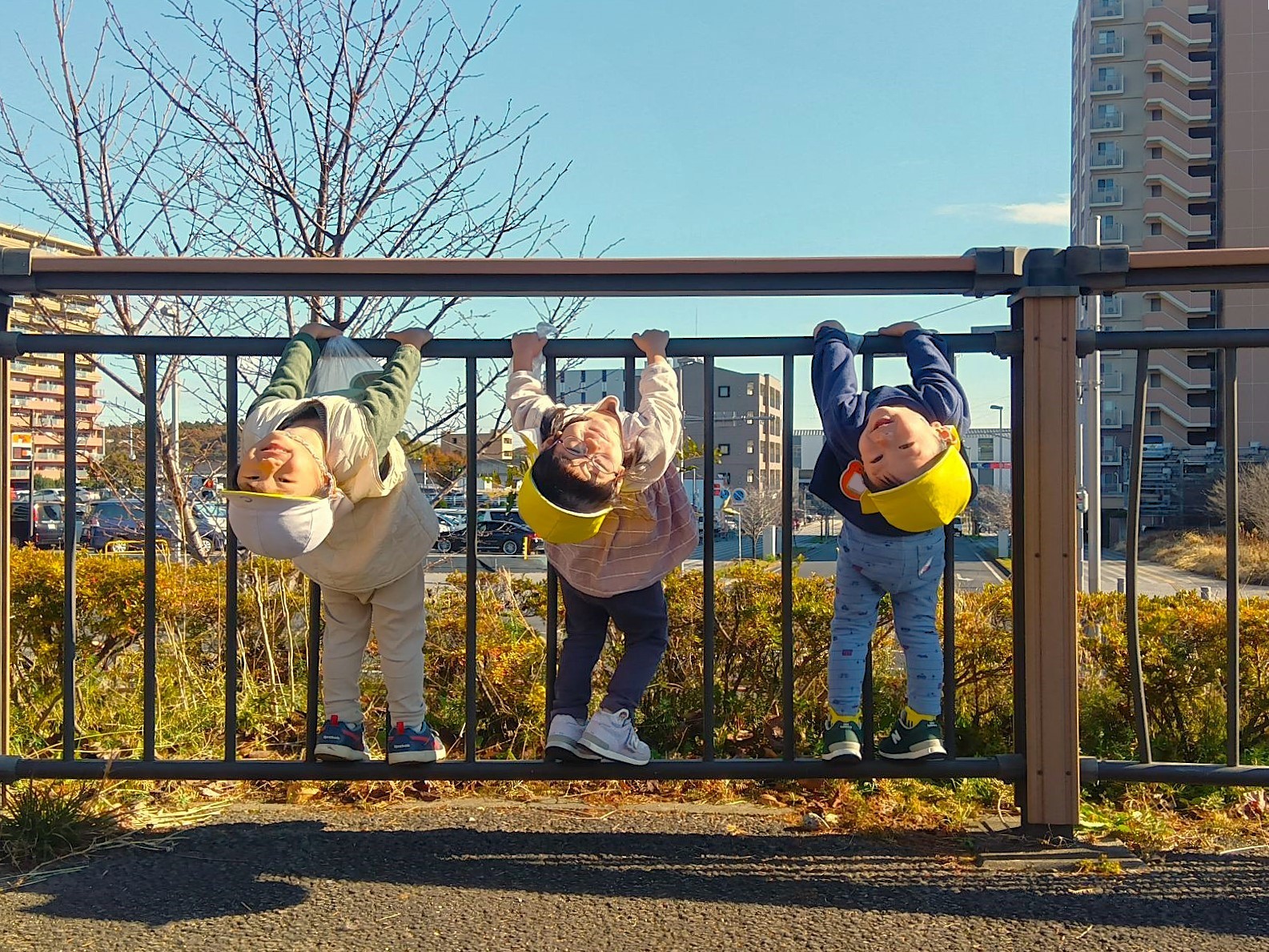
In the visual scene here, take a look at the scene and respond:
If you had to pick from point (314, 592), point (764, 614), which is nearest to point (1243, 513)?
point (764, 614)

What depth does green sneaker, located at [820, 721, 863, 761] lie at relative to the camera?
2.77 metres

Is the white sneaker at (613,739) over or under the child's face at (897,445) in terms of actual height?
under

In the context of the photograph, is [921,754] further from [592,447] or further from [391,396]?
[391,396]

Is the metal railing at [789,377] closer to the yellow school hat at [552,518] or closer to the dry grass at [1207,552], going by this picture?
the yellow school hat at [552,518]

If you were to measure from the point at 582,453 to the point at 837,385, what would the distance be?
2.39 feet

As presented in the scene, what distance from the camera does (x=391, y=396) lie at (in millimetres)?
2652

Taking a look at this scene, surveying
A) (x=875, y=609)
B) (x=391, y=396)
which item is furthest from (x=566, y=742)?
(x=391, y=396)

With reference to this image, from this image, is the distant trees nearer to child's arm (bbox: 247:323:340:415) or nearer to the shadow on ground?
the shadow on ground

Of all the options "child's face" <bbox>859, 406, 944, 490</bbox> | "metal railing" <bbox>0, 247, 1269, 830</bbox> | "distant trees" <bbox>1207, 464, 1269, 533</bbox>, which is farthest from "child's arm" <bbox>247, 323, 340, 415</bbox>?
"distant trees" <bbox>1207, 464, 1269, 533</bbox>

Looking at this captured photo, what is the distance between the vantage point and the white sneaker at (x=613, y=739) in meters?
2.75

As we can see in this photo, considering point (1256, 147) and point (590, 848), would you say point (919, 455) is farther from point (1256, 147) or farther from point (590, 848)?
point (1256, 147)

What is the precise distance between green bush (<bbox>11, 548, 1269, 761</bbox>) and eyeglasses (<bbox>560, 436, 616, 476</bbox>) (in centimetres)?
110

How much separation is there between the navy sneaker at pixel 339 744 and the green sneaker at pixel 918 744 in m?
1.48

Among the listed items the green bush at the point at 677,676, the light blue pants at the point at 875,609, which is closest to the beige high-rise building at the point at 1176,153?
the green bush at the point at 677,676
